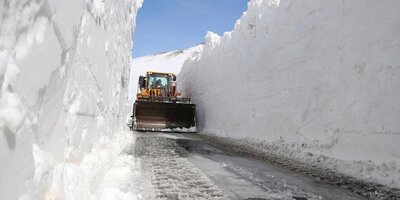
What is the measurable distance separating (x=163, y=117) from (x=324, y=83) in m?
9.84

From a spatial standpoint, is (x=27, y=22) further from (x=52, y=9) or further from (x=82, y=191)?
(x=82, y=191)

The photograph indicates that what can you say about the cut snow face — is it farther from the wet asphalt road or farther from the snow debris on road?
the wet asphalt road

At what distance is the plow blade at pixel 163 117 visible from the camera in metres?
17.0

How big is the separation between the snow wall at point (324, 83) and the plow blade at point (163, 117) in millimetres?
2719

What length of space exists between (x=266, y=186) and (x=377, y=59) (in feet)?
11.3

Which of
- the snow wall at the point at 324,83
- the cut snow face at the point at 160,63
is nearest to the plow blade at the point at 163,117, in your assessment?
the snow wall at the point at 324,83

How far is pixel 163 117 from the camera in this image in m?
17.4

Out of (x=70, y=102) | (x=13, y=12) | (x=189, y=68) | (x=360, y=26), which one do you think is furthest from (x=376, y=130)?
(x=189, y=68)

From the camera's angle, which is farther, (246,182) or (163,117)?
(163,117)

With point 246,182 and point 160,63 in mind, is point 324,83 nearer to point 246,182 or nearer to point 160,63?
point 246,182

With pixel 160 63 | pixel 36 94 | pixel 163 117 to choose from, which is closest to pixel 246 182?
pixel 36 94

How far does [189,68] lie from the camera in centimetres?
2734

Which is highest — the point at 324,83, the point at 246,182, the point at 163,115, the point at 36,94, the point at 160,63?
the point at 160,63

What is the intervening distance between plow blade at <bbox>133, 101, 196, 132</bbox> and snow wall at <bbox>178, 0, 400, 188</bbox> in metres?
2.72
